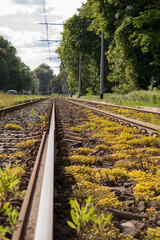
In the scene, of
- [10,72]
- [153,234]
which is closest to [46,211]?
[153,234]

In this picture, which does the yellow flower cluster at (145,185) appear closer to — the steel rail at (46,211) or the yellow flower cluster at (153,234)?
the yellow flower cluster at (153,234)

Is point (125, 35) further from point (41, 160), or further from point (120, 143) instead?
point (41, 160)

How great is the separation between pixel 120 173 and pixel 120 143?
66.1 inches

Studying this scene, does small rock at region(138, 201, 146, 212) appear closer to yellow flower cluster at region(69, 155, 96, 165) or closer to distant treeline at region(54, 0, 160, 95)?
yellow flower cluster at region(69, 155, 96, 165)

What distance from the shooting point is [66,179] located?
2311 mm

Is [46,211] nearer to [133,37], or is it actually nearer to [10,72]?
[133,37]

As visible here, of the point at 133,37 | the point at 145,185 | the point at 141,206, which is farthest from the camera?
the point at 133,37

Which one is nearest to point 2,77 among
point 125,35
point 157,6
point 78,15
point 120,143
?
point 78,15

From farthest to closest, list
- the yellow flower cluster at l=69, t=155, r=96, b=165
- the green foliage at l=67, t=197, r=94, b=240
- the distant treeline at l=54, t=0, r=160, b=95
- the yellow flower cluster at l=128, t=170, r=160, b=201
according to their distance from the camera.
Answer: the distant treeline at l=54, t=0, r=160, b=95
the yellow flower cluster at l=69, t=155, r=96, b=165
the yellow flower cluster at l=128, t=170, r=160, b=201
the green foliage at l=67, t=197, r=94, b=240

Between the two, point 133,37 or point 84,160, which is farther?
point 133,37

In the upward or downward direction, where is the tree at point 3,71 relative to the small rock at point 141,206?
upward

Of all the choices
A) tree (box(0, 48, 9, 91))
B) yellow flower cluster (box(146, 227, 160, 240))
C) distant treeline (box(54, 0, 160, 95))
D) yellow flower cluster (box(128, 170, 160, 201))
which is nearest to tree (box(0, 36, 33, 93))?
tree (box(0, 48, 9, 91))

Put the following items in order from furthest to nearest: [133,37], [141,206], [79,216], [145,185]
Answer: [133,37] → [145,185] → [141,206] → [79,216]

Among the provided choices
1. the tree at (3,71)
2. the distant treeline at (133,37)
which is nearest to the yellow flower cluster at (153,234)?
the distant treeline at (133,37)
